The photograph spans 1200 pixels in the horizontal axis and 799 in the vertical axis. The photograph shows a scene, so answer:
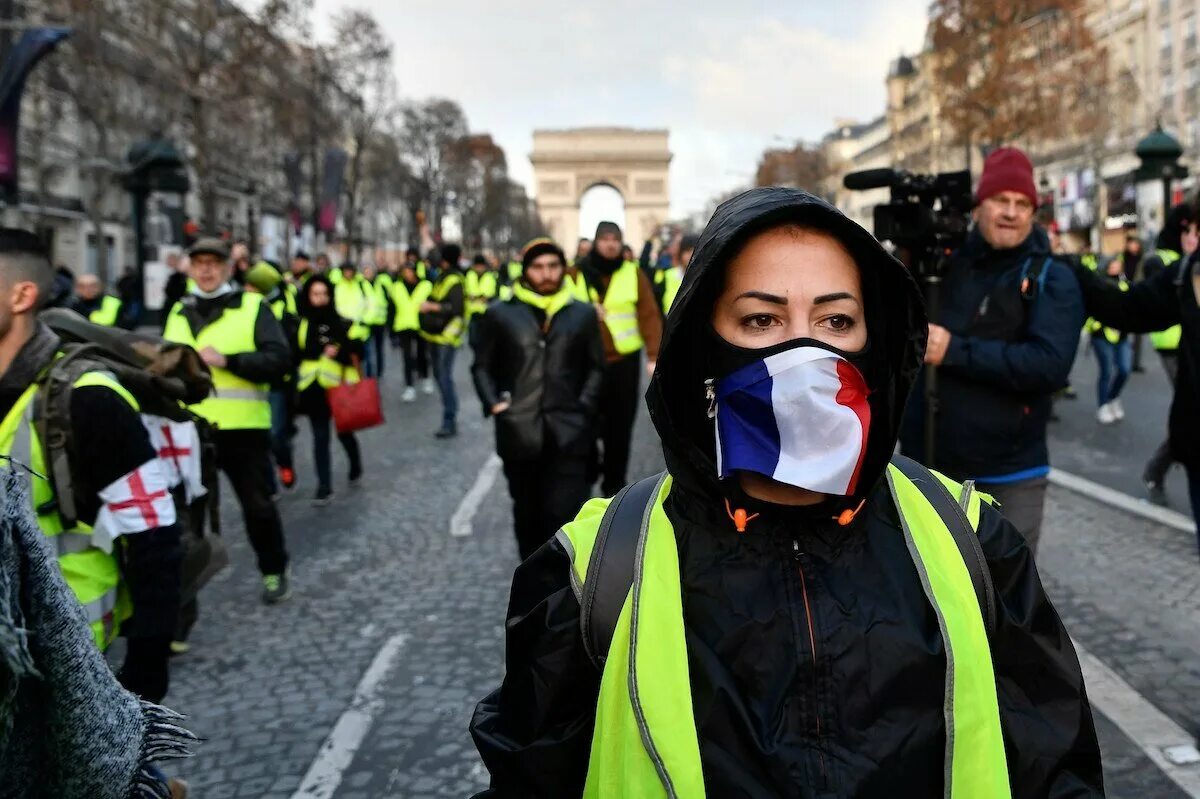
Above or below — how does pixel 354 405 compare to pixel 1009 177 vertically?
below

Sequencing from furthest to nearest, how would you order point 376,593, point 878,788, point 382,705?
point 376,593, point 382,705, point 878,788

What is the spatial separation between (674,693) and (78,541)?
79.9 inches

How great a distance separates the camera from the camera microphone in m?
4.29

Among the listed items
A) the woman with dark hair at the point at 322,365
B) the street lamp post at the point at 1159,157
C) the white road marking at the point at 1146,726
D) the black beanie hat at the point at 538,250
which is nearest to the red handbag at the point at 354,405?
the woman with dark hair at the point at 322,365

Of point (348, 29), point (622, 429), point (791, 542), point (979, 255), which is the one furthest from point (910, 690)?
point (348, 29)

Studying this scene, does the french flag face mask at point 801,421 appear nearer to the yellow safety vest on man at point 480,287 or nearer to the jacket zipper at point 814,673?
the jacket zipper at point 814,673

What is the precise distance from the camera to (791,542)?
175 cm

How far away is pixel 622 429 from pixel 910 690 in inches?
238

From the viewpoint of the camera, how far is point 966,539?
1.75m

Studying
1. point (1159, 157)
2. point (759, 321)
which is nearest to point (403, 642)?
point (759, 321)

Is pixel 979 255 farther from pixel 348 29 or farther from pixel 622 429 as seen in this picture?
pixel 348 29

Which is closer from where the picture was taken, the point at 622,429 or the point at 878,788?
the point at 878,788

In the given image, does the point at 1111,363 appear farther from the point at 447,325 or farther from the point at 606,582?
the point at 606,582

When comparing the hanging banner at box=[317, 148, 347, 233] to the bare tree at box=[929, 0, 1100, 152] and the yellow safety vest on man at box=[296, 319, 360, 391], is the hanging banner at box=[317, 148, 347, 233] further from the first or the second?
the yellow safety vest on man at box=[296, 319, 360, 391]
